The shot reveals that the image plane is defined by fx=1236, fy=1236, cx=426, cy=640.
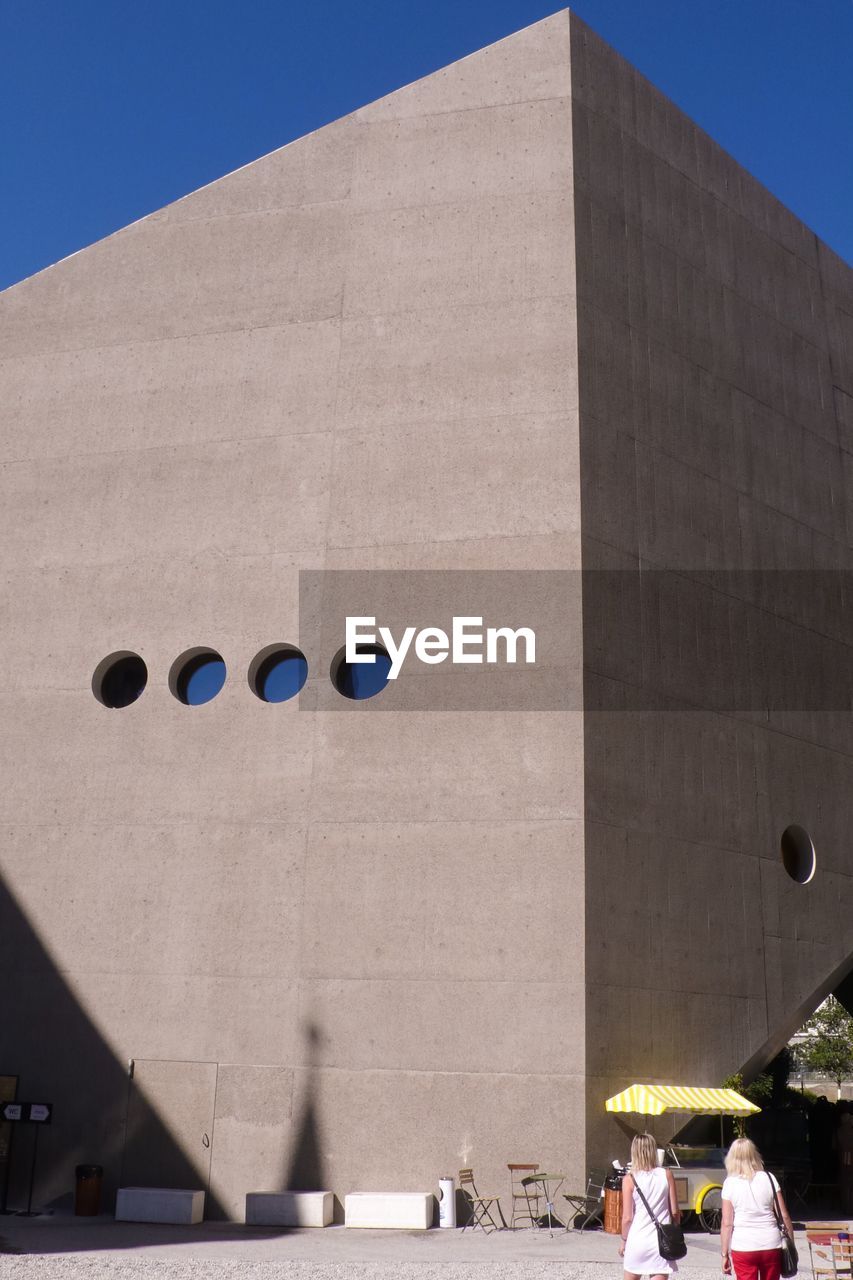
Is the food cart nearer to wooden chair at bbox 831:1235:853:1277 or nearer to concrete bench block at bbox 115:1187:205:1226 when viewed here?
wooden chair at bbox 831:1235:853:1277

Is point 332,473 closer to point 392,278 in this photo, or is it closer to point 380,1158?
point 392,278

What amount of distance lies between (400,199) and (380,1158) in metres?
13.8

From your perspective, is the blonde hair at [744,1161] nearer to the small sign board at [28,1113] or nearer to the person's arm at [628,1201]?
the person's arm at [628,1201]

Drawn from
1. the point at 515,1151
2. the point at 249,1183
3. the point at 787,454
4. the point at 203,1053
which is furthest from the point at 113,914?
the point at 787,454

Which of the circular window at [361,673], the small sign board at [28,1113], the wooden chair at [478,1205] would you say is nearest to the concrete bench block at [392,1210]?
the wooden chair at [478,1205]

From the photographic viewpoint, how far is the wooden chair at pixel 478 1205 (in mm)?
14672

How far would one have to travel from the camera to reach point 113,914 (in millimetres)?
17141

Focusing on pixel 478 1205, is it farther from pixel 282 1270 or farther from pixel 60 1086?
pixel 60 1086

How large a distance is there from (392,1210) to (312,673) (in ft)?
22.8

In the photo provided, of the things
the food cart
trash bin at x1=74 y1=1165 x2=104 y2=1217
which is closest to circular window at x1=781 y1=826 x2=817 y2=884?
the food cart

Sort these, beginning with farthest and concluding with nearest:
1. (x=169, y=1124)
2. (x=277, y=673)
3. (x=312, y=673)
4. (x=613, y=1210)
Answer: (x=277, y=673)
(x=312, y=673)
(x=169, y=1124)
(x=613, y=1210)

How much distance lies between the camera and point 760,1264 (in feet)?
23.6

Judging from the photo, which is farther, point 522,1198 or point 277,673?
point 277,673

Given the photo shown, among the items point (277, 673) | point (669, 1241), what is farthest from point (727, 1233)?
point (277, 673)
